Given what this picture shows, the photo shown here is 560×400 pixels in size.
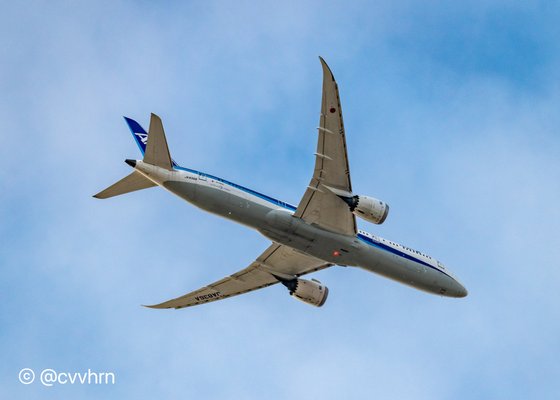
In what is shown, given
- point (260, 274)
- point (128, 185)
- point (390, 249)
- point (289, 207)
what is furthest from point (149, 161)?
point (390, 249)

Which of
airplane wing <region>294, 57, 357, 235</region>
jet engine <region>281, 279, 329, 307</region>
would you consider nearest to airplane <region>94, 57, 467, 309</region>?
airplane wing <region>294, 57, 357, 235</region>

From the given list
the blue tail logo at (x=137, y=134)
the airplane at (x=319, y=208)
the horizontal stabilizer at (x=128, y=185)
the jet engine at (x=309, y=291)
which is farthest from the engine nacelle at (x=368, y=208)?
the blue tail logo at (x=137, y=134)

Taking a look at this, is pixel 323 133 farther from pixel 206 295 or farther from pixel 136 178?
pixel 206 295

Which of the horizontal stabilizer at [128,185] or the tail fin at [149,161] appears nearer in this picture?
the tail fin at [149,161]

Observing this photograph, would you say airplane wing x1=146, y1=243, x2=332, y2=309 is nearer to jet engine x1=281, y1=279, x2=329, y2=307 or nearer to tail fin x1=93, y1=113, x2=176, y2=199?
jet engine x1=281, y1=279, x2=329, y2=307

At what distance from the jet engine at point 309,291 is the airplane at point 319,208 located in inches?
69.3

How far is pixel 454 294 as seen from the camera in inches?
2184

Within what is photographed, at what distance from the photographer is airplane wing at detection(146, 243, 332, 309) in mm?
55688

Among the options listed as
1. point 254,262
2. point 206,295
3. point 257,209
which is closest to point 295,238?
point 257,209

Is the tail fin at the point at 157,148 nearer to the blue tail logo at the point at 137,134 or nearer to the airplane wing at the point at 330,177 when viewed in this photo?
the blue tail logo at the point at 137,134

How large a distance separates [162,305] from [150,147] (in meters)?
15.5

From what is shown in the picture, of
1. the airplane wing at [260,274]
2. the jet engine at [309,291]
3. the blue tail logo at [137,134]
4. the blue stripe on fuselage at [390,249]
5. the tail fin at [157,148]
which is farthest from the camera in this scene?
the jet engine at [309,291]

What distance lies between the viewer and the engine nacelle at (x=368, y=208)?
161ft

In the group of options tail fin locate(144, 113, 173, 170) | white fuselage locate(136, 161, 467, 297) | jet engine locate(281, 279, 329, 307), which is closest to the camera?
tail fin locate(144, 113, 173, 170)
